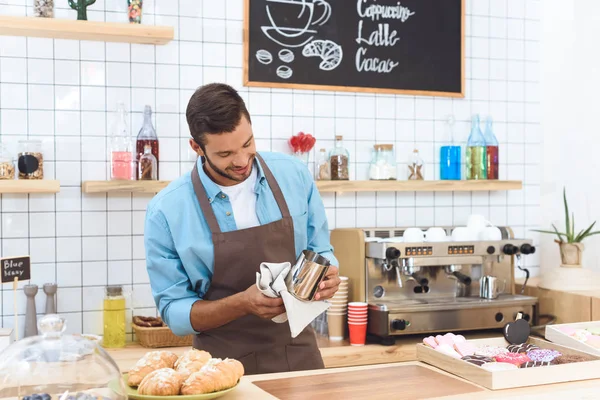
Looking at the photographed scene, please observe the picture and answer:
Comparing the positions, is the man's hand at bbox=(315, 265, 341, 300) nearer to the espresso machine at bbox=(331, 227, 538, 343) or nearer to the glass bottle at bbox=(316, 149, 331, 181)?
the espresso machine at bbox=(331, 227, 538, 343)

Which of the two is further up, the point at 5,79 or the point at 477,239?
the point at 5,79

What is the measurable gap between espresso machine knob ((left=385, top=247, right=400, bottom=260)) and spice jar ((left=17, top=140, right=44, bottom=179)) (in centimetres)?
158

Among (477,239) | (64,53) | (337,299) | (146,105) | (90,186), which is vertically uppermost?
(64,53)

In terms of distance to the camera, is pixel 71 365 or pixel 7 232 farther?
pixel 7 232

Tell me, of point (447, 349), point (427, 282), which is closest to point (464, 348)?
point (447, 349)

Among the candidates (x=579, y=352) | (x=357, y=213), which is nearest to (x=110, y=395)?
(x=579, y=352)

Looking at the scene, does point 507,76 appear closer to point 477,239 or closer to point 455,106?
point 455,106

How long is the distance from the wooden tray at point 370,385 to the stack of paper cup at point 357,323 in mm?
1260

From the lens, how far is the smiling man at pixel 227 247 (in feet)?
7.91

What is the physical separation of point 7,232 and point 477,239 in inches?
88.5

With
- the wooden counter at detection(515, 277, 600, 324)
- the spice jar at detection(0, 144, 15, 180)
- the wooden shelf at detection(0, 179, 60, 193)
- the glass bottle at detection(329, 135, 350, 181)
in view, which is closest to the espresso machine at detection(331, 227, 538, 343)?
the wooden counter at detection(515, 277, 600, 324)

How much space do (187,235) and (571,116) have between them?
8.74ft

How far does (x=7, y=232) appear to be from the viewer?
3.41 m

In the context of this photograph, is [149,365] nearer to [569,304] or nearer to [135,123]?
[135,123]
